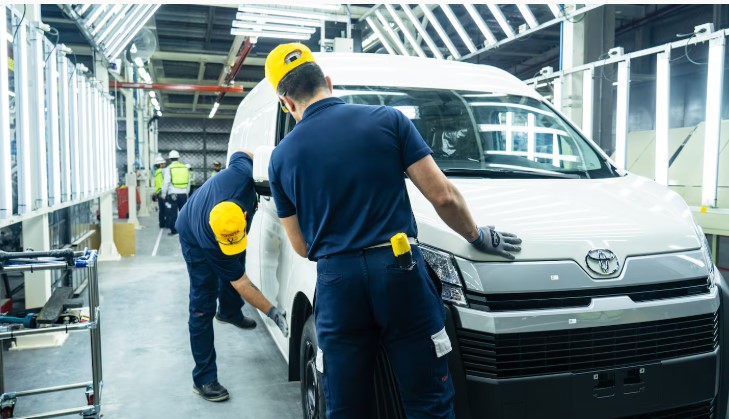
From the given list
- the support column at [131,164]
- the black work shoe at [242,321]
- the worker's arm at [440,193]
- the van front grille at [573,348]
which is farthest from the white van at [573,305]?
the support column at [131,164]

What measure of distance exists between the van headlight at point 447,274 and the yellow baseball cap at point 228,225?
142 centimetres

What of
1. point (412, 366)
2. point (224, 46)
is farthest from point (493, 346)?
point (224, 46)

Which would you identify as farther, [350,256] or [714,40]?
[714,40]

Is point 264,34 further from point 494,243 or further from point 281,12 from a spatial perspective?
point 494,243

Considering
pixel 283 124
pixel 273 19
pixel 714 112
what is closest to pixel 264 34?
pixel 273 19

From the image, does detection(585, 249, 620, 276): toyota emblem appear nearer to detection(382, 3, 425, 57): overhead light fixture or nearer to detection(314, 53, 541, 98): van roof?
detection(314, 53, 541, 98): van roof

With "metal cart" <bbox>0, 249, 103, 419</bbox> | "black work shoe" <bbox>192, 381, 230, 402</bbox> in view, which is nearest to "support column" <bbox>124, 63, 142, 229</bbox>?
"black work shoe" <bbox>192, 381, 230, 402</bbox>

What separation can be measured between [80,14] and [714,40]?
20.4ft

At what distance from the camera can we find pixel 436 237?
2160 mm

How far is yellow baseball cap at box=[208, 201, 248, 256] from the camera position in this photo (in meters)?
3.18

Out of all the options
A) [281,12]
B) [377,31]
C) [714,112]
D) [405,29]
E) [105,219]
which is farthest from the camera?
[377,31]

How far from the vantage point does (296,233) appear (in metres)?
2.22

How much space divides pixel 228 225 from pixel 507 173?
1.53 metres

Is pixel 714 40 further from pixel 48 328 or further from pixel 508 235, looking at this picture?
pixel 48 328
